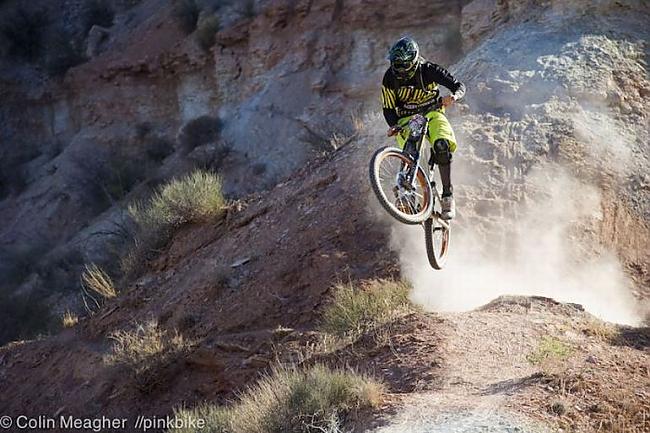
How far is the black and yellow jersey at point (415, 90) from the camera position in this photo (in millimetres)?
11195

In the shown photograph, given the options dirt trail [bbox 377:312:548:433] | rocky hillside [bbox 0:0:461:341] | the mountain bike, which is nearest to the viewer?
dirt trail [bbox 377:312:548:433]

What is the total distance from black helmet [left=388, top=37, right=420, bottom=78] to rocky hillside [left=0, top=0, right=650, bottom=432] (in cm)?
259

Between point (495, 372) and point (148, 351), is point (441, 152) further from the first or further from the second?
point (148, 351)

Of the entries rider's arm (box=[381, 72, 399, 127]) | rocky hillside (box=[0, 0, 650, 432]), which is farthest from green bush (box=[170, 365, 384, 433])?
rider's arm (box=[381, 72, 399, 127])

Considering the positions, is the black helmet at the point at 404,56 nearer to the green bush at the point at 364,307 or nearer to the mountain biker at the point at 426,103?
the mountain biker at the point at 426,103

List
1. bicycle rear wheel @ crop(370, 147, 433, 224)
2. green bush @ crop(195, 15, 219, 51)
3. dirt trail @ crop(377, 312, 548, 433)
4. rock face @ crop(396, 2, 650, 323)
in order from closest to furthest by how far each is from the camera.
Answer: dirt trail @ crop(377, 312, 548, 433) < bicycle rear wheel @ crop(370, 147, 433, 224) < rock face @ crop(396, 2, 650, 323) < green bush @ crop(195, 15, 219, 51)

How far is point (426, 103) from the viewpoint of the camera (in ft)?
37.2

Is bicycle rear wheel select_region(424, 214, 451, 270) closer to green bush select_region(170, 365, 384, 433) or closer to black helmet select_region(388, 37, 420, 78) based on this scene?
black helmet select_region(388, 37, 420, 78)

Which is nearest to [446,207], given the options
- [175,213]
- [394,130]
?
[394,130]

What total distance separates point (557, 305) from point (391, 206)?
2.21m

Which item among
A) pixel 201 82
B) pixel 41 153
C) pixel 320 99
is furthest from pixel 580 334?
pixel 41 153

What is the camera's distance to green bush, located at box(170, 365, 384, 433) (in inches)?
351

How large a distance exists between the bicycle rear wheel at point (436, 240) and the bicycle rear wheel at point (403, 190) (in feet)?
1.12

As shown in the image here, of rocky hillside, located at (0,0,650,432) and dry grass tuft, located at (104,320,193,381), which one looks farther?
dry grass tuft, located at (104,320,193,381)
